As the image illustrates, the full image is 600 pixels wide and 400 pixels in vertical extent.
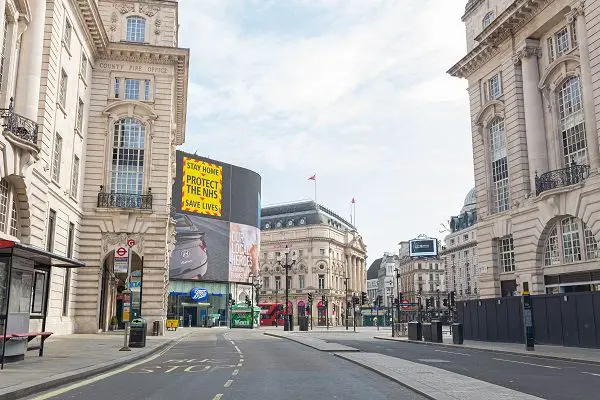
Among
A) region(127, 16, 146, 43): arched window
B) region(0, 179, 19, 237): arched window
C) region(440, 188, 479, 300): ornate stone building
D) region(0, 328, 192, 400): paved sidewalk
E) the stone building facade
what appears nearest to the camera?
region(0, 328, 192, 400): paved sidewalk

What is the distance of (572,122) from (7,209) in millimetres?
30680

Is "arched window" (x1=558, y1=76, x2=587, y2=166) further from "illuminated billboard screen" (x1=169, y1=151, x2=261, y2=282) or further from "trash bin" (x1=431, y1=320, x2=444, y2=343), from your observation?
"illuminated billboard screen" (x1=169, y1=151, x2=261, y2=282)

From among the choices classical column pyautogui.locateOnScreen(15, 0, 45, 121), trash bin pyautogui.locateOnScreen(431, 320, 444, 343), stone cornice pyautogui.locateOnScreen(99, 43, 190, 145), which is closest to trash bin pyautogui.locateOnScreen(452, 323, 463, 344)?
trash bin pyautogui.locateOnScreen(431, 320, 444, 343)

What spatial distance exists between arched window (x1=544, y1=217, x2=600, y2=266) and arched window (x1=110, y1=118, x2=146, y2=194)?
27.9 metres

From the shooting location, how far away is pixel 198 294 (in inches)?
3366

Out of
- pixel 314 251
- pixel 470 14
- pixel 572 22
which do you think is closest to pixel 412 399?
pixel 572 22

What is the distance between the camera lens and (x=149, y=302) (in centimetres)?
4009

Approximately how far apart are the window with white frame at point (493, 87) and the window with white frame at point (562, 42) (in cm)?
492

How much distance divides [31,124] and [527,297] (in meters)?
24.5

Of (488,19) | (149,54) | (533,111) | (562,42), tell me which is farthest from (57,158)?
(488,19)

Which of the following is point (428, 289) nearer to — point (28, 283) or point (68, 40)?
point (68, 40)

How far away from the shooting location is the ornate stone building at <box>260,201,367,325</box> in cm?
13088

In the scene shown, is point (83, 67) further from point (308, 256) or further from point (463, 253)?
point (463, 253)

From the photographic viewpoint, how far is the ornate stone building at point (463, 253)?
126m
